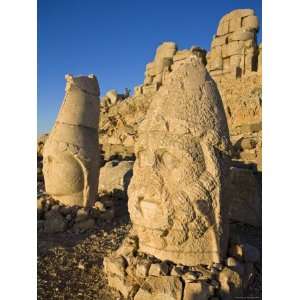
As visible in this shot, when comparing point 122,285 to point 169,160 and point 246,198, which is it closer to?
point 169,160

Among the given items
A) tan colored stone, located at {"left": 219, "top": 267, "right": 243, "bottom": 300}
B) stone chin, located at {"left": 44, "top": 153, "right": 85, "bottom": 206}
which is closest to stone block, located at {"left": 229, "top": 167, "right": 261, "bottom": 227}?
tan colored stone, located at {"left": 219, "top": 267, "right": 243, "bottom": 300}

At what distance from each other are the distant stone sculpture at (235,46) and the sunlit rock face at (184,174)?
1414 centimetres

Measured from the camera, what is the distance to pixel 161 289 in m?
2.80

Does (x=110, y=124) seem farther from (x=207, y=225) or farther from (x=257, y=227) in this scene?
(x=207, y=225)

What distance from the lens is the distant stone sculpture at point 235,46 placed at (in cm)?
1673

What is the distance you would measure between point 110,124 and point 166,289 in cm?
1544

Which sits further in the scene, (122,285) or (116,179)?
(116,179)

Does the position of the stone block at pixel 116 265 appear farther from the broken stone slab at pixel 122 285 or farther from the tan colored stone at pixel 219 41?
the tan colored stone at pixel 219 41

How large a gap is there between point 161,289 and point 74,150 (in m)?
3.64

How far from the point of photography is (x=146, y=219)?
329 centimetres

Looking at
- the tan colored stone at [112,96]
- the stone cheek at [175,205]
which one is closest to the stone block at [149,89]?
the tan colored stone at [112,96]

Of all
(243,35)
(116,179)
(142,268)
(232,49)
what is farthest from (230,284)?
(243,35)
